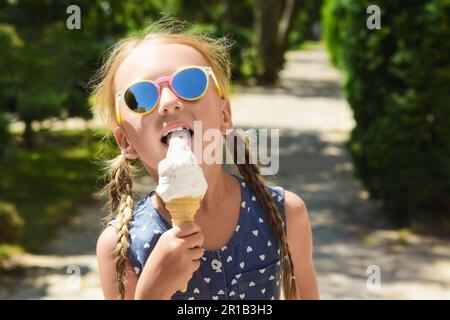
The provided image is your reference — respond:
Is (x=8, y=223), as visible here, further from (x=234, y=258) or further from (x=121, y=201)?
(x=234, y=258)

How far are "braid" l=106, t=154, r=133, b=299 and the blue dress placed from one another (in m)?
0.03

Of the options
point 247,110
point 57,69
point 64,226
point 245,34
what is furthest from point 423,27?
point 245,34

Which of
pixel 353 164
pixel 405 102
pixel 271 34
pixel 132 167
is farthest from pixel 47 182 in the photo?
pixel 271 34

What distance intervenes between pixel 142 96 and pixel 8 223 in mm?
4519

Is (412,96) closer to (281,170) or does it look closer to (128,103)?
(281,170)

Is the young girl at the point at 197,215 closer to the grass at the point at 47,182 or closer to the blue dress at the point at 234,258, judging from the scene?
the blue dress at the point at 234,258

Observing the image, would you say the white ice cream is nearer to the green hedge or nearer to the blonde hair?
the blonde hair

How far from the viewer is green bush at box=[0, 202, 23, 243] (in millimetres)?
5746

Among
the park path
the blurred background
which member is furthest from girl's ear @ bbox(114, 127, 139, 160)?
the blurred background

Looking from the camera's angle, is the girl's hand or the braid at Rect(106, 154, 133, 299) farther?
the braid at Rect(106, 154, 133, 299)

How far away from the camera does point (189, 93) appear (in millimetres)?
1675

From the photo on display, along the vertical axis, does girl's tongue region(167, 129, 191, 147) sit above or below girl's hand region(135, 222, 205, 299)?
above

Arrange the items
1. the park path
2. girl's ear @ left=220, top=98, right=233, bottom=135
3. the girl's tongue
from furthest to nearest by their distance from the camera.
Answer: the park path
girl's ear @ left=220, top=98, right=233, bottom=135
the girl's tongue
